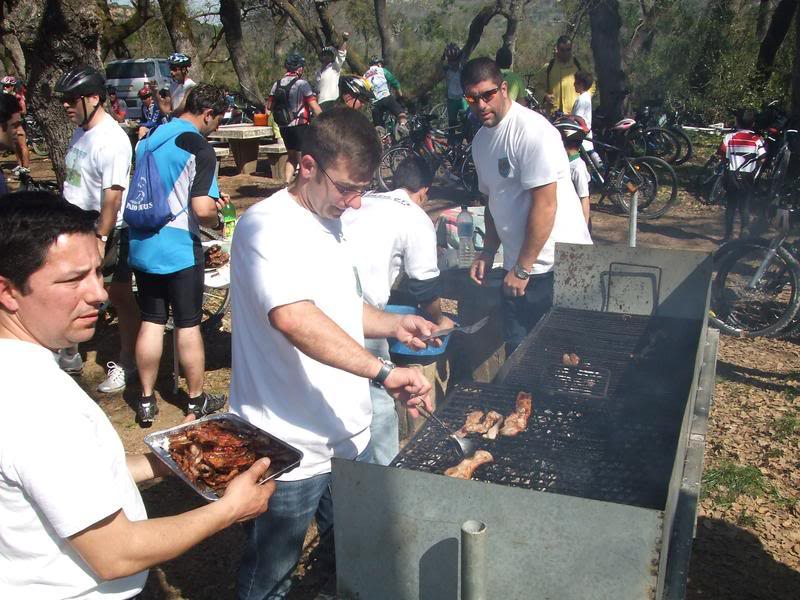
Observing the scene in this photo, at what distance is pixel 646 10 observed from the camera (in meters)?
26.2

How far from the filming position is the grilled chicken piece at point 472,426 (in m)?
3.26

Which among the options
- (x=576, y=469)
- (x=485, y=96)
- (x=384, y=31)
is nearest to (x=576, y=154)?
(x=485, y=96)

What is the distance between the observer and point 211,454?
2.41 meters

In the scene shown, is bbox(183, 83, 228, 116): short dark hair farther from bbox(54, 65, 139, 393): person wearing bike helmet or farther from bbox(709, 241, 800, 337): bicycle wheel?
bbox(709, 241, 800, 337): bicycle wheel

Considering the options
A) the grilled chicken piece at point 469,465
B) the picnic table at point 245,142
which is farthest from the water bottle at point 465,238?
the picnic table at point 245,142

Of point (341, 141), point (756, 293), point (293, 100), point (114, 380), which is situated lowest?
point (114, 380)

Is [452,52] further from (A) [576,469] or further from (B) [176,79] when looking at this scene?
(A) [576,469]

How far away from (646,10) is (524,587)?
2786 cm

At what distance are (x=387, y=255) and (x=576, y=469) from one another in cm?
158

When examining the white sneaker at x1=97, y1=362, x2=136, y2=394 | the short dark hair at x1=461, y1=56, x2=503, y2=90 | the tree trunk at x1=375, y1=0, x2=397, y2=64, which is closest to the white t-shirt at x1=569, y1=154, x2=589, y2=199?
the short dark hair at x1=461, y1=56, x2=503, y2=90

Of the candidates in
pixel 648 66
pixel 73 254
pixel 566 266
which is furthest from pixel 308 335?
pixel 648 66

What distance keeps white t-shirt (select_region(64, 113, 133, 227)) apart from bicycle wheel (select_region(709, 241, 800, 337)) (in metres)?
5.42

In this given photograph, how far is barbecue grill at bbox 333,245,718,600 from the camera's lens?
2.12 metres

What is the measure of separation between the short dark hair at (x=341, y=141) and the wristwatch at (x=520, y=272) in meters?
2.16
